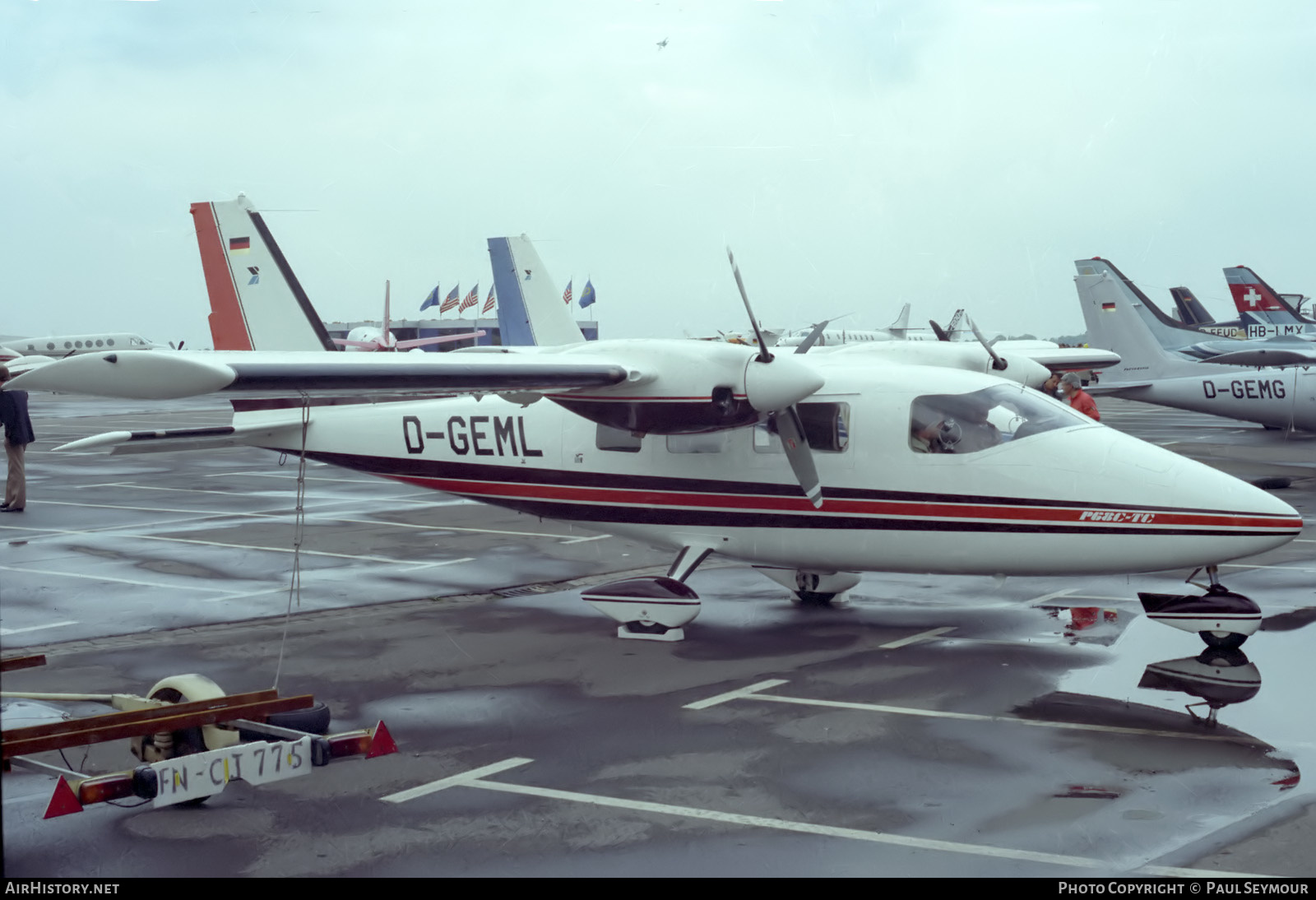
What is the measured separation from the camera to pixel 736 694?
9.03 metres

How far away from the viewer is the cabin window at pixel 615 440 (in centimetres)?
1157

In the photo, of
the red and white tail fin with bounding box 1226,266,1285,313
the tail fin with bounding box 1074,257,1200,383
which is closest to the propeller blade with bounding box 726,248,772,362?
the tail fin with bounding box 1074,257,1200,383

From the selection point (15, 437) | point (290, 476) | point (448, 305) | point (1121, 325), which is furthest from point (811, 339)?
point (448, 305)

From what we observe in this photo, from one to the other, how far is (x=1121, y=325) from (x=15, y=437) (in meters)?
28.0

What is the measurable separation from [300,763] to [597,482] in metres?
5.85

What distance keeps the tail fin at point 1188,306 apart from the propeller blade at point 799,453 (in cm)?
5225

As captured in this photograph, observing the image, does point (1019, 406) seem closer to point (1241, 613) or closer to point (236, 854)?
point (1241, 613)

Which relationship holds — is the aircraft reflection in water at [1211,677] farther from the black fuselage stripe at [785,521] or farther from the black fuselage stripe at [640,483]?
the black fuselage stripe at [640,483]

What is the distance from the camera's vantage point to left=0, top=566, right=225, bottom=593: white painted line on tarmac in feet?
42.9

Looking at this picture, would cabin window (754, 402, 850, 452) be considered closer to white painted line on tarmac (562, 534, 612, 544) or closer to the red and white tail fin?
white painted line on tarmac (562, 534, 612, 544)

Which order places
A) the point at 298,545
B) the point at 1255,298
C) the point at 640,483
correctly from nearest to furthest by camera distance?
the point at 298,545
the point at 640,483
the point at 1255,298

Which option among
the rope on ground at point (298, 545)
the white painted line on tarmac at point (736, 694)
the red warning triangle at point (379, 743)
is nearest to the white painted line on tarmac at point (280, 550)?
the rope on ground at point (298, 545)

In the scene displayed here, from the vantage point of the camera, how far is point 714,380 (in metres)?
10.2

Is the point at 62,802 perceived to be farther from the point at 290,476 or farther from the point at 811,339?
the point at 290,476
